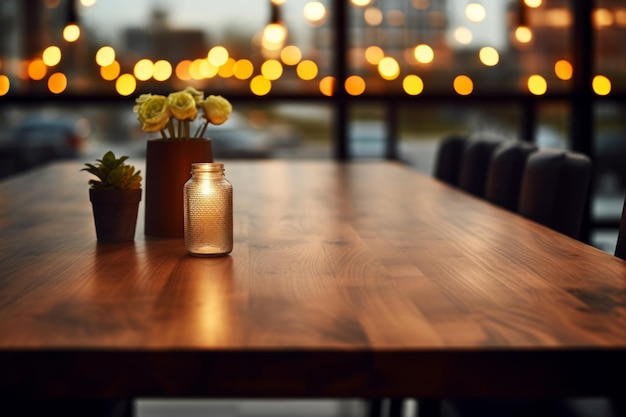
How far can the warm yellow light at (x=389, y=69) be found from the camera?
5.29 m

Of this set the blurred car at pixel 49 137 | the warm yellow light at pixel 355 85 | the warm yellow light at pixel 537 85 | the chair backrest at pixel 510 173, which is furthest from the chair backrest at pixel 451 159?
the blurred car at pixel 49 137

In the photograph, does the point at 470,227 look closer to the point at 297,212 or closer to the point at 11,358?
the point at 297,212

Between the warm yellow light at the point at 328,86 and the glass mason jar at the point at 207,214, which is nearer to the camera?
the glass mason jar at the point at 207,214

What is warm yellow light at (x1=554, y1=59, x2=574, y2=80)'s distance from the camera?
5.39 metres

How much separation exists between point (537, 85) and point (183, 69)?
211 centimetres

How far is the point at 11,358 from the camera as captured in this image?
101 cm

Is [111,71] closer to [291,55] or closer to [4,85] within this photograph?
[4,85]

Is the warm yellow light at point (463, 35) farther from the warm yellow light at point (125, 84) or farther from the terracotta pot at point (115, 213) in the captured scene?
the terracotta pot at point (115, 213)

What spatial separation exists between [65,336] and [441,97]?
441 cm

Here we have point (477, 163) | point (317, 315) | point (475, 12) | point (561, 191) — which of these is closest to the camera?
point (317, 315)

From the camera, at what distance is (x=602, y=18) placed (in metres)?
5.37

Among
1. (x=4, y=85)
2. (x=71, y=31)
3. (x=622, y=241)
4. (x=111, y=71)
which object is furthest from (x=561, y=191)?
(x=4, y=85)

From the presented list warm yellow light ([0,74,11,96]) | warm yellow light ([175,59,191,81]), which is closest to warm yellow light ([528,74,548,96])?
warm yellow light ([175,59,191,81])

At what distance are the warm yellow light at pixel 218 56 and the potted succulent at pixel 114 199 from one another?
347 centimetres
